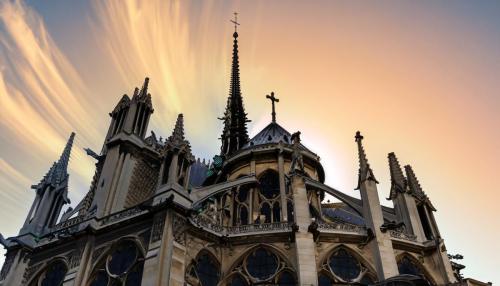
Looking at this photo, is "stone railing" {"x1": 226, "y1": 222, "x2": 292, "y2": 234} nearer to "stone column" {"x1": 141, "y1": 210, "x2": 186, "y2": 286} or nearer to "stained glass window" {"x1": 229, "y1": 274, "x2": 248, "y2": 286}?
"stained glass window" {"x1": 229, "y1": 274, "x2": 248, "y2": 286}

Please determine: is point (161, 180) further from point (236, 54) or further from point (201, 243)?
point (236, 54)

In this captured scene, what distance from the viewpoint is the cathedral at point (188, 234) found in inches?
639

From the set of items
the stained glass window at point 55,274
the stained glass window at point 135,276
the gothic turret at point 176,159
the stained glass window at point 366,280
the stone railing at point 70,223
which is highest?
the gothic turret at point 176,159

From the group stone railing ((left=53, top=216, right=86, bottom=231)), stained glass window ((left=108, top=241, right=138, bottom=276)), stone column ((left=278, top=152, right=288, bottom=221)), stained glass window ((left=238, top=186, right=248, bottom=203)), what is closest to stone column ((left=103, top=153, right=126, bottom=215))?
stone railing ((left=53, top=216, right=86, bottom=231))

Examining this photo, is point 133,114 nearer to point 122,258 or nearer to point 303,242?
point 122,258

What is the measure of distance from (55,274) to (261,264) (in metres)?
8.75

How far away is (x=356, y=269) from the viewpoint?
1727cm

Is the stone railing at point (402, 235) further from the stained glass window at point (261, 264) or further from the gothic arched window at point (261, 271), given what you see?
the stained glass window at point (261, 264)

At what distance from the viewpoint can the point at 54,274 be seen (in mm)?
18125

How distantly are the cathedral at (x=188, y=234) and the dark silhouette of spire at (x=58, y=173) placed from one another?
2.6 inches

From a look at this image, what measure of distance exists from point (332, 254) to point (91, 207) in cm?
1099

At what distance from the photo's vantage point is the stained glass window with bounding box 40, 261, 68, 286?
58.2 feet

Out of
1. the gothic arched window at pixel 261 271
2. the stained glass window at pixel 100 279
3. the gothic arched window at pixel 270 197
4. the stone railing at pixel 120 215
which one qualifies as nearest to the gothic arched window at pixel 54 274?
the stained glass window at pixel 100 279

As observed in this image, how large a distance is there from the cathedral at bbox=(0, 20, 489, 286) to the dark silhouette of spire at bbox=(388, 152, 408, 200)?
5 cm
